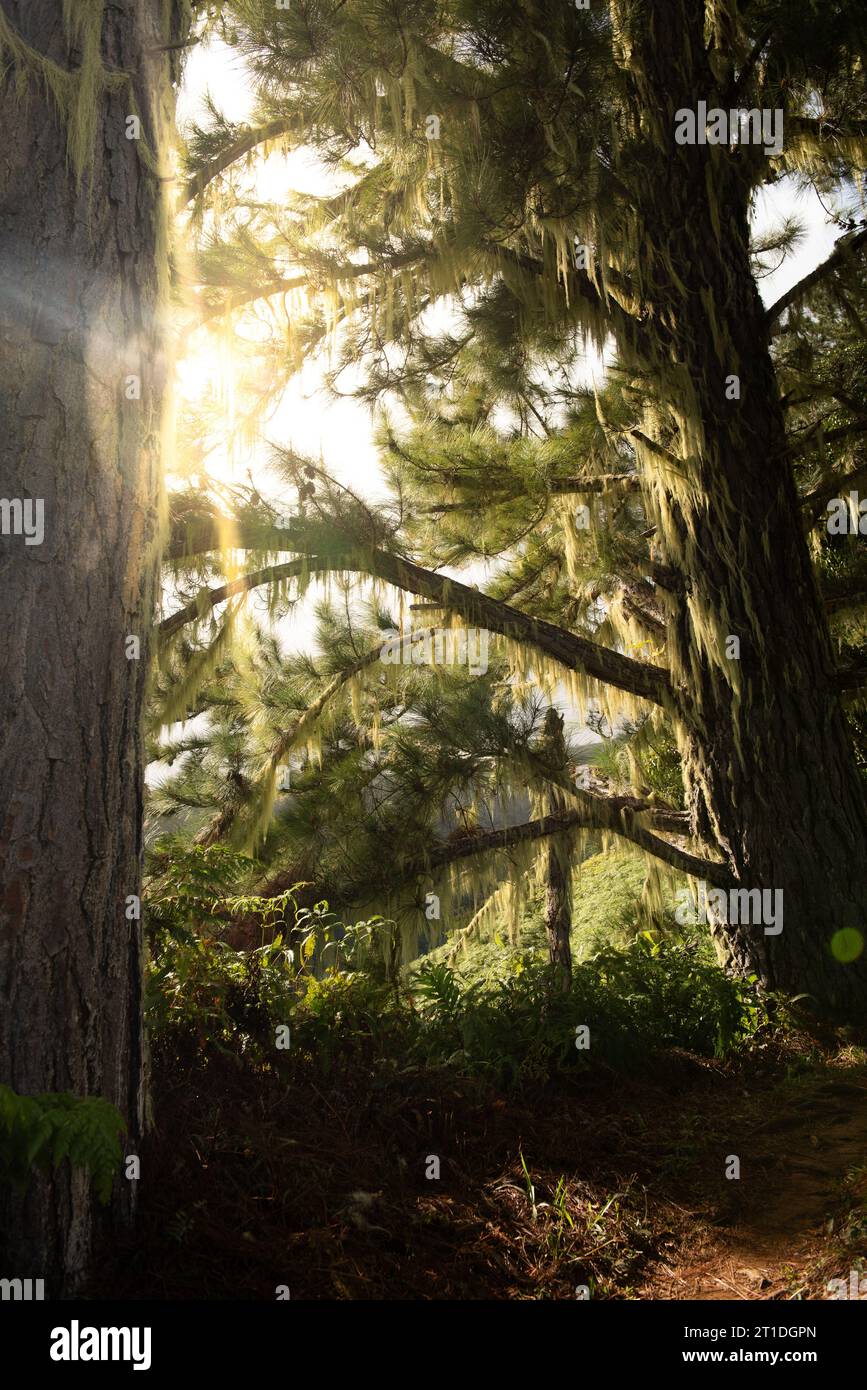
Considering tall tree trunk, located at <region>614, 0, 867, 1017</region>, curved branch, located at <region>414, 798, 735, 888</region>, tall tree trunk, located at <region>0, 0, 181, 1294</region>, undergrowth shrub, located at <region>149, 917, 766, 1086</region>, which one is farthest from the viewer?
curved branch, located at <region>414, 798, 735, 888</region>

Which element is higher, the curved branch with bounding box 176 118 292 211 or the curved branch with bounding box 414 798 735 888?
the curved branch with bounding box 176 118 292 211

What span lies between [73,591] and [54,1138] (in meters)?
1.40

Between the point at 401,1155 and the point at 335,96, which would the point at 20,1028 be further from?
the point at 335,96

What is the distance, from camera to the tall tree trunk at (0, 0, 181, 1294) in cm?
237

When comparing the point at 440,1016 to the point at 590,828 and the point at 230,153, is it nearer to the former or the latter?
the point at 590,828

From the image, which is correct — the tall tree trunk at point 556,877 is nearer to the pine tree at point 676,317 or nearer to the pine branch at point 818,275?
the pine tree at point 676,317

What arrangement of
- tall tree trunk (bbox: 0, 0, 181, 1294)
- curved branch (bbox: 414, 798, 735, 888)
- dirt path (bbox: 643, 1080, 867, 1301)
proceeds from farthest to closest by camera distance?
curved branch (bbox: 414, 798, 735, 888) → dirt path (bbox: 643, 1080, 867, 1301) → tall tree trunk (bbox: 0, 0, 181, 1294)

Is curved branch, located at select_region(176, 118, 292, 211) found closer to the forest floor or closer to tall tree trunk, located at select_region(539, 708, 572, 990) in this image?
tall tree trunk, located at select_region(539, 708, 572, 990)

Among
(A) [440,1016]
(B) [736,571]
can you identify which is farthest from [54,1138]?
(B) [736,571]

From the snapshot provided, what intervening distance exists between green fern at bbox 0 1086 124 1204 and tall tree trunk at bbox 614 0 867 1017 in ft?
12.2

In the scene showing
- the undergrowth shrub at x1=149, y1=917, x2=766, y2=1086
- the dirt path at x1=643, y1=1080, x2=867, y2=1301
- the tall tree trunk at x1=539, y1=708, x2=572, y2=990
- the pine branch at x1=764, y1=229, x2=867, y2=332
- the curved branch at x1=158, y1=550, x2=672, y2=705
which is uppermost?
the pine branch at x1=764, y1=229, x2=867, y2=332

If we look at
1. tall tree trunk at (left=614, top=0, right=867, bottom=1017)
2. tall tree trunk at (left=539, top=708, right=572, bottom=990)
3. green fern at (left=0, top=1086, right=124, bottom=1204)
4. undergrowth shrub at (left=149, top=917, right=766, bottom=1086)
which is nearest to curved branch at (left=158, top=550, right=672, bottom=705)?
tall tree trunk at (left=614, top=0, right=867, bottom=1017)

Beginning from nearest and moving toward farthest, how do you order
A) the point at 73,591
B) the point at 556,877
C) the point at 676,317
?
1. the point at 73,591
2. the point at 676,317
3. the point at 556,877

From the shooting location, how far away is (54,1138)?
6.63ft
